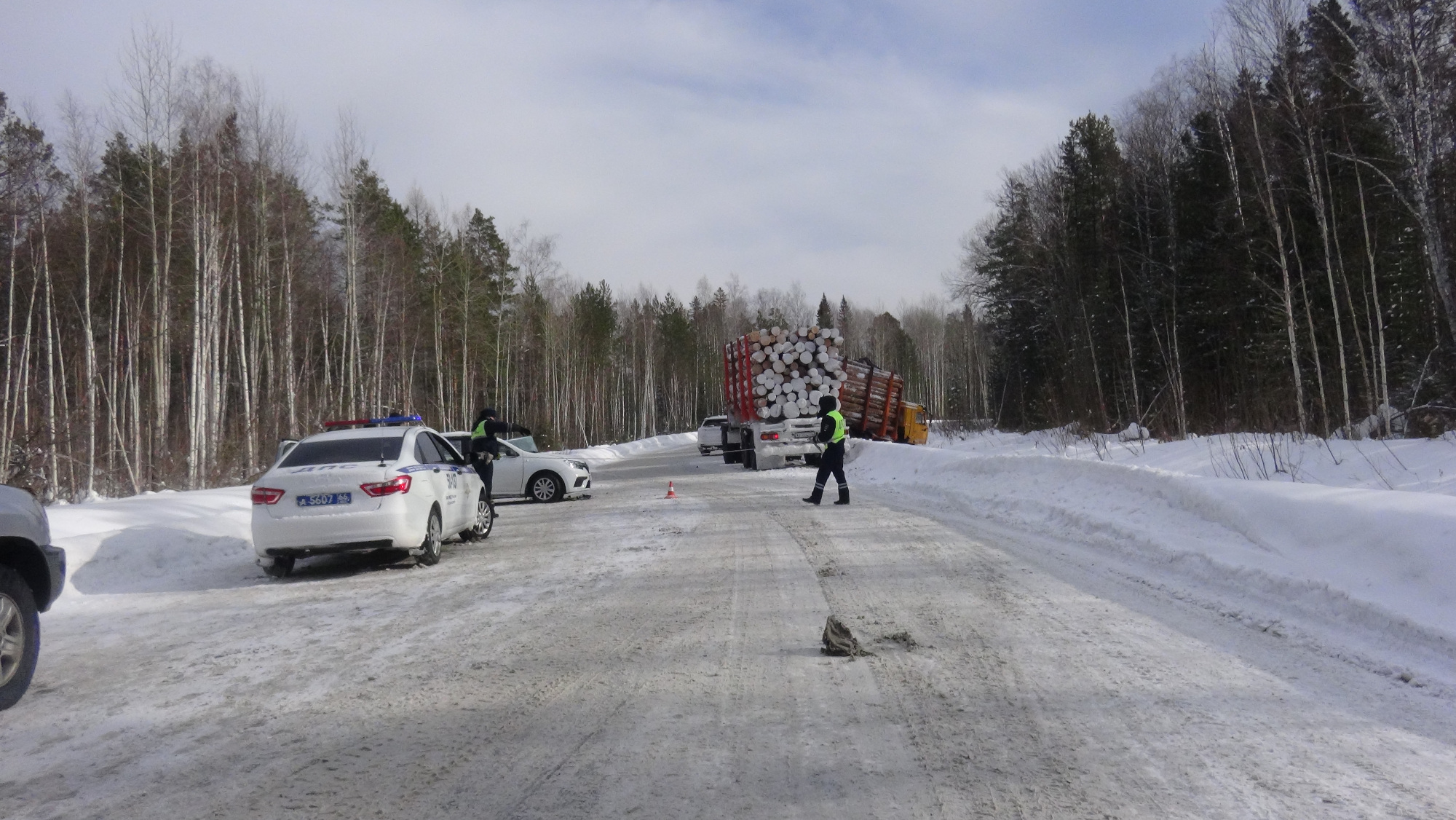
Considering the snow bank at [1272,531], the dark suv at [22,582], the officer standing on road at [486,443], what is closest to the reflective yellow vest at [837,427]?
the snow bank at [1272,531]

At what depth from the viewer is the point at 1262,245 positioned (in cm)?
2941

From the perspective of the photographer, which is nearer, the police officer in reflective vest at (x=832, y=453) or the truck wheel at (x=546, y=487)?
the police officer in reflective vest at (x=832, y=453)

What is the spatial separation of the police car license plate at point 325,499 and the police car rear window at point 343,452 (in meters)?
0.47

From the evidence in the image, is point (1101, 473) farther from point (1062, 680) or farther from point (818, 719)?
point (818, 719)

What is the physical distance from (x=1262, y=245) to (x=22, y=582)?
33425mm

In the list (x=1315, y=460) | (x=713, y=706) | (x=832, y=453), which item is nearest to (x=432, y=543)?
(x=713, y=706)

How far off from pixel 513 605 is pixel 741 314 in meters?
88.5

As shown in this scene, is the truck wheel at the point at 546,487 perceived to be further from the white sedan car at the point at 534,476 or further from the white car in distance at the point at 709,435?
the white car in distance at the point at 709,435

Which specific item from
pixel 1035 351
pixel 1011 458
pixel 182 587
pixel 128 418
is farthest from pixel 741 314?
pixel 182 587

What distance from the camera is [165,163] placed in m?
24.2

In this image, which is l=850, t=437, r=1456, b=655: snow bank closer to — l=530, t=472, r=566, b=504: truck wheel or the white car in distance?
l=530, t=472, r=566, b=504: truck wheel

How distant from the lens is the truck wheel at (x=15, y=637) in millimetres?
5281

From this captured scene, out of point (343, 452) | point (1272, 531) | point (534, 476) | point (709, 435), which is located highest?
point (709, 435)

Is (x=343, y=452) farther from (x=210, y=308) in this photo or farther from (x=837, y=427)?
(x=210, y=308)
